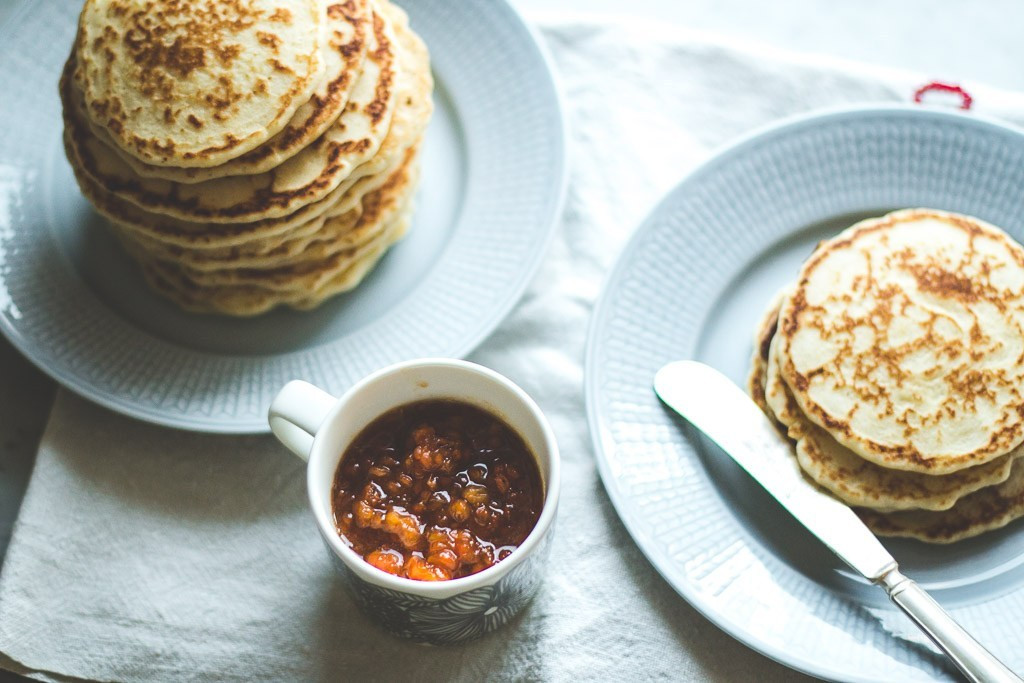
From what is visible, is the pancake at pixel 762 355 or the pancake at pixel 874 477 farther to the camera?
the pancake at pixel 762 355

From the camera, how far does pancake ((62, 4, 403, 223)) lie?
1851mm

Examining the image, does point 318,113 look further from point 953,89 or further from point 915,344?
point 953,89

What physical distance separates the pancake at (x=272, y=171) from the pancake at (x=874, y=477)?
3.55 feet

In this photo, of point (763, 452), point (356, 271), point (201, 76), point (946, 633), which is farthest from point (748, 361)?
point (201, 76)

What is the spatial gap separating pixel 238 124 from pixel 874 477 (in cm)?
148

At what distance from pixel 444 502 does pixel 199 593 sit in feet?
2.26

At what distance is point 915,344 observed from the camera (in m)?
1.87

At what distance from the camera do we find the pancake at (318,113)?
72.0 inches

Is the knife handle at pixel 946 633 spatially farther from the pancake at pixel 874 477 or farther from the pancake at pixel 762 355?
the pancake at pixel 762 355

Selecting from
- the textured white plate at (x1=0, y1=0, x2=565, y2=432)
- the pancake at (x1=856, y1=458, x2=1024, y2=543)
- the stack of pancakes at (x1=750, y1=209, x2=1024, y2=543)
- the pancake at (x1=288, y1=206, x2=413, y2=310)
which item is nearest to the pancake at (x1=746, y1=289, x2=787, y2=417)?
the stack of pancakes at (x1=750, y1=209, x2=1024, y2=543)

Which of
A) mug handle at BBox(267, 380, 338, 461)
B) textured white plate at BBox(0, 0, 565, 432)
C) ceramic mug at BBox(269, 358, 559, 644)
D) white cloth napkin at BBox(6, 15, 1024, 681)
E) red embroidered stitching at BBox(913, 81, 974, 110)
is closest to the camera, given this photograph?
ceramic mug at BBox(269, 358, 559, 644)

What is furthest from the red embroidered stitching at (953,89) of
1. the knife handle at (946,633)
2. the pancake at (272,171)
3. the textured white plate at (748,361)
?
the pancake at (272,171)

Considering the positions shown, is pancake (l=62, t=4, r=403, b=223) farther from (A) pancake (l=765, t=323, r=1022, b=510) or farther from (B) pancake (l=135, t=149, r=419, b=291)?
(A) pancake (l=765, t=323, r=1022, b=510)

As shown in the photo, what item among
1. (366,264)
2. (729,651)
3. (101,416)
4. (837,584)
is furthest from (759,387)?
(101,416)
